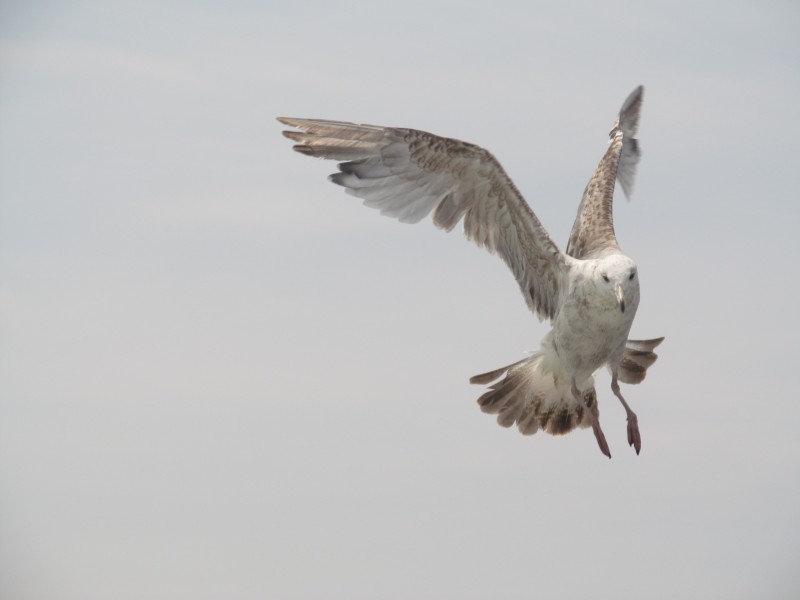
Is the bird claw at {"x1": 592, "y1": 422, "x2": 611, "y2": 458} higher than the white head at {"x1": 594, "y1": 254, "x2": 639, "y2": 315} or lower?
lower

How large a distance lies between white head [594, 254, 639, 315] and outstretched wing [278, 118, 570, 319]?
1.00 m

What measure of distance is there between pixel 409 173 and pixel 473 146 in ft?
3.02

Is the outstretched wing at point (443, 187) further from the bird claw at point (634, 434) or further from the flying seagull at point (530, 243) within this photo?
the bird claw at point (634, 434)

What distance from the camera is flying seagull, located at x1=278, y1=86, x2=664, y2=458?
54.4ft

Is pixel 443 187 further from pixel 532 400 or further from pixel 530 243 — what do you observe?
pixel 532 400

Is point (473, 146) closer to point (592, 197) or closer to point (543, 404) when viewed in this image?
point (592, 197)

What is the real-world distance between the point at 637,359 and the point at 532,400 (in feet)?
5.17

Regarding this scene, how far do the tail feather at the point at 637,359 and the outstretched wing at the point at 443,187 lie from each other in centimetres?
165

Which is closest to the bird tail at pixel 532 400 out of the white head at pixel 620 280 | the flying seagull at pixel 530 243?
the flying seagull at pixel 530 243

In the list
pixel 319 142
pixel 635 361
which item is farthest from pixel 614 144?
pixel 319 142

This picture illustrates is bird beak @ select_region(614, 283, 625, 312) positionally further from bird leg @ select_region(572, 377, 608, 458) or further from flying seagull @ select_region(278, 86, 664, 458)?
bird leg @ select_region(572, 377, 608, 458)

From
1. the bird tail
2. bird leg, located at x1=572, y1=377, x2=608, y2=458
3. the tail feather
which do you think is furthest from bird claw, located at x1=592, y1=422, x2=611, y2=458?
the tail feather

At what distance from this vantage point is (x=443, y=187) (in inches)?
686

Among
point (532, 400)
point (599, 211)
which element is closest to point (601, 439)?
point (532, 400)
